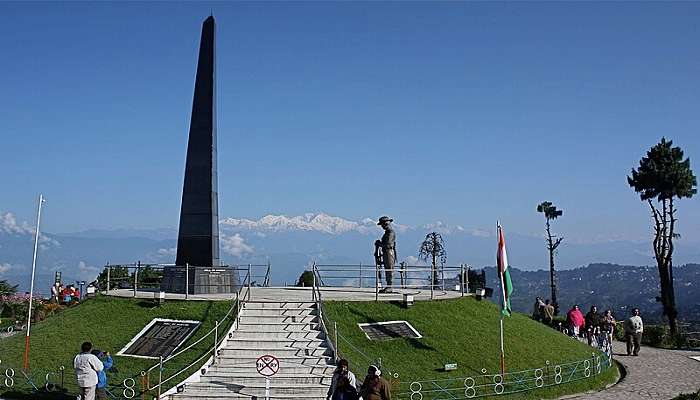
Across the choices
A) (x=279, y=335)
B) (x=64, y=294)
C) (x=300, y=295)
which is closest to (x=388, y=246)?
(x=300, y=295)

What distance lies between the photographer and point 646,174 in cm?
4916

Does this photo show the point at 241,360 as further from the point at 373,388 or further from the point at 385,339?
the point at 373,388

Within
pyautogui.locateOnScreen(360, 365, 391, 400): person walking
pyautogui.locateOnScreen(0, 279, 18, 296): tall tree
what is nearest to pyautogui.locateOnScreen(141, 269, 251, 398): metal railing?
pyautogui.locateOnScreen(360, 365, 391, 400): person walking

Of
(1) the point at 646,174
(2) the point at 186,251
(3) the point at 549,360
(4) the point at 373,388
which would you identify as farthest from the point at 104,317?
(1) the point at 646,174

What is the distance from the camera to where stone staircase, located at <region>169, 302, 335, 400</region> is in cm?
1861

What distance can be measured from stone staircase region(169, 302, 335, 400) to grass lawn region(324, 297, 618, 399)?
80 centimetres

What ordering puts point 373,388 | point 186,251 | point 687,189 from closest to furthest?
point 373,388 → point 186,251 → point 687,189

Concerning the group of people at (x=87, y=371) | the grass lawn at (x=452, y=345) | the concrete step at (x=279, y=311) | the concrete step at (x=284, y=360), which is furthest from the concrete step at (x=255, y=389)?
the concrete step at (x=279, y=311)

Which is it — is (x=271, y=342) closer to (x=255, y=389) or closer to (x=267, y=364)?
(x=267, y=364)

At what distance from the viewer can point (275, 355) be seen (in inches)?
811

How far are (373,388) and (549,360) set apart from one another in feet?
36.4

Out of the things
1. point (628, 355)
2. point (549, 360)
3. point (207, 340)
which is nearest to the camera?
point (207, 340)

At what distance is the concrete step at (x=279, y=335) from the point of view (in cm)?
2173

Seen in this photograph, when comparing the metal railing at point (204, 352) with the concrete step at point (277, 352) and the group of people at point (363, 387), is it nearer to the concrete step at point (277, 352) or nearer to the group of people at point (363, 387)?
the concrete step at point (277, 352)
